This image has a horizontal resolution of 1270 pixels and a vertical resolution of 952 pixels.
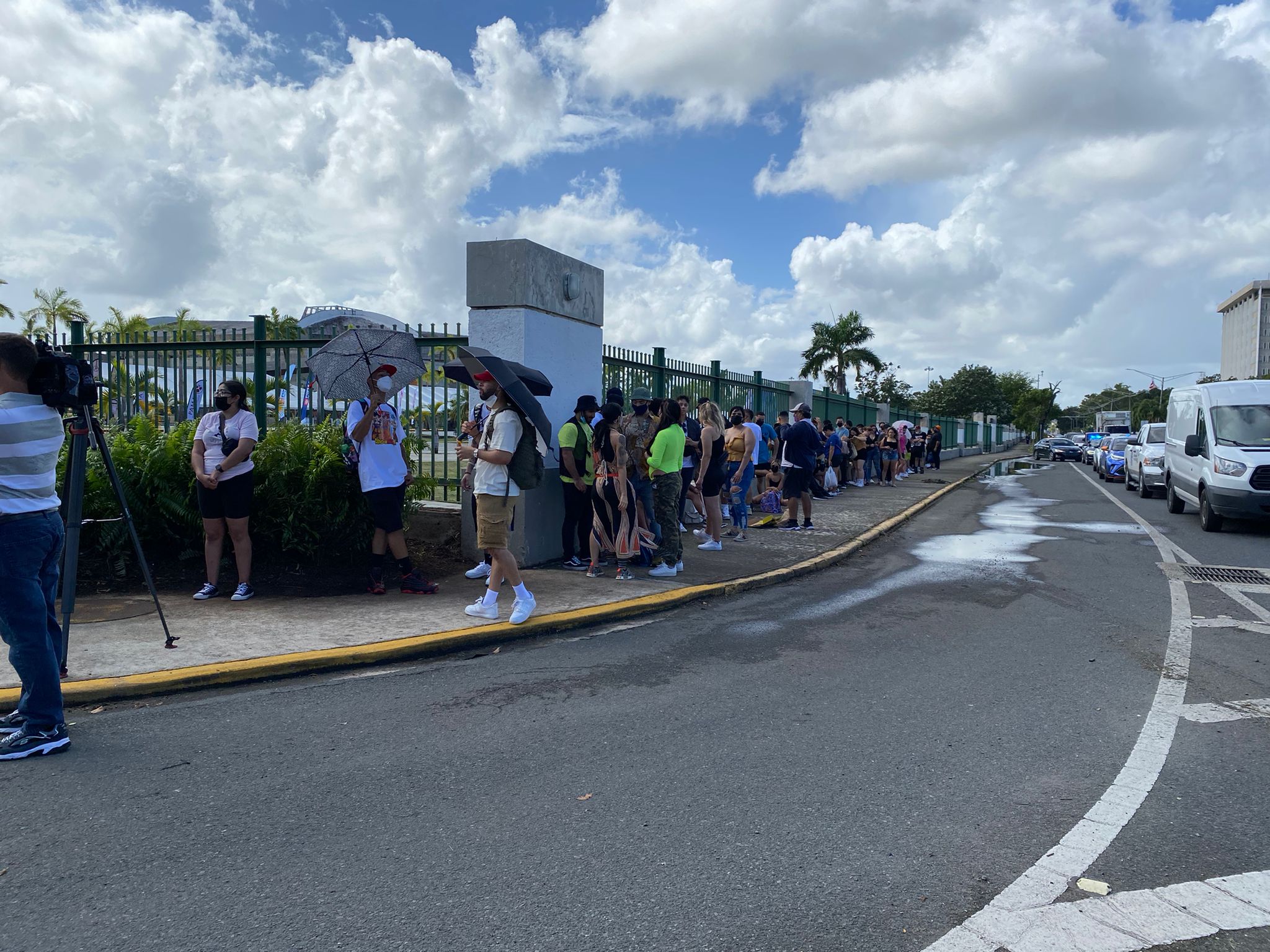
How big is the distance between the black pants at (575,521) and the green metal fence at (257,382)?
127cm

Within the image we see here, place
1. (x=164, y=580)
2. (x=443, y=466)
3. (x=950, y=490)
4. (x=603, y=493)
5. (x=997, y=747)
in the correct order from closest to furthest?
(x=997, y=747) < (x=164, y=580) < (x=603, y=493) < (x=443, y=466) < (x=950, y=490)

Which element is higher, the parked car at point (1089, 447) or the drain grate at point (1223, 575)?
the parked car at point (1089, 447)

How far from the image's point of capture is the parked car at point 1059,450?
56.0 metres

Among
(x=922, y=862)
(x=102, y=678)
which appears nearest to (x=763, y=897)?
(x=922, y=862)

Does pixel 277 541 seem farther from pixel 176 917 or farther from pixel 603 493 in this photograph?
pixel 176 917

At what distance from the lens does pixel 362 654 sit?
5.83 meters

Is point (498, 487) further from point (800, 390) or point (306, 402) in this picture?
point (800, 390)

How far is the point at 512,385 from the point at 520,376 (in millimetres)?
910

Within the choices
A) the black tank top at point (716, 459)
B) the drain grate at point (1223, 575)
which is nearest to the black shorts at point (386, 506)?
the black tank top at point (716, 459)

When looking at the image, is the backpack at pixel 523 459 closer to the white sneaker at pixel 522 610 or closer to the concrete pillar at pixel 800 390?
A: the white sneaker at pixel 522 610

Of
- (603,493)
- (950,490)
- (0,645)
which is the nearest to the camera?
(0,645)

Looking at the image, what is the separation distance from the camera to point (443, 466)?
944cm

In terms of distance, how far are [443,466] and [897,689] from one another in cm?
555

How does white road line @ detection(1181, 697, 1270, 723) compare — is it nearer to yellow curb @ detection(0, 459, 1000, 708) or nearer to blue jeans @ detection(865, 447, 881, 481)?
yellow curb @ detection(0, 459, 1000, 708)
